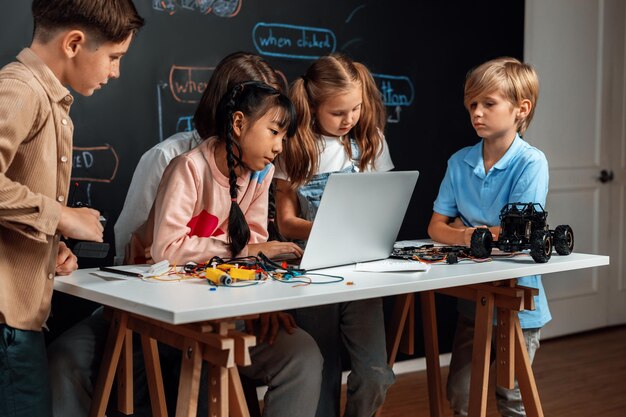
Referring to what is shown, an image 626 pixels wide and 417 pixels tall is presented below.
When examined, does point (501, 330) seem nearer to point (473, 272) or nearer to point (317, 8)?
point (473, 272)

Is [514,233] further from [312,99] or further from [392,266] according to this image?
[312,99]

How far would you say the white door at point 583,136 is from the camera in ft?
14.3

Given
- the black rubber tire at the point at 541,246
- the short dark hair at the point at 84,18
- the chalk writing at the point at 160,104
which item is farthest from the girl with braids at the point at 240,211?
the chalk writing at the point at 160,104

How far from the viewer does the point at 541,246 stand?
2170 mm

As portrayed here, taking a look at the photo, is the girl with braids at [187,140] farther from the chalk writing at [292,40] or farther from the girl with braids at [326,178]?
the chalk writing at [292,40]

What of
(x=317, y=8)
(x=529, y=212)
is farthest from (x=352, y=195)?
(x=317, y=8)

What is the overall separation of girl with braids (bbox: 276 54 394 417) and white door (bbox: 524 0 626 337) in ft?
6.42

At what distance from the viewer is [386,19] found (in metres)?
3.71

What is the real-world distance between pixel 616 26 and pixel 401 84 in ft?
5.24

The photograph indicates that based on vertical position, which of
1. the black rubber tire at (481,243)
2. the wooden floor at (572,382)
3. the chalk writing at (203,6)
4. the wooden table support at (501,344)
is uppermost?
the chalk writing at (203,6)

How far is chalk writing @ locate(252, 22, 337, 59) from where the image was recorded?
3316 mm

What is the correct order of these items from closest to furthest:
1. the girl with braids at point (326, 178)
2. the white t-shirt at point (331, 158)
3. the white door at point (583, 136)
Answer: the girl with braids at point (326, 178) < the white t-shirt at point (331, 158) < the white door at point (583, 136)

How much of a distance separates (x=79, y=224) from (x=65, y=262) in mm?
223

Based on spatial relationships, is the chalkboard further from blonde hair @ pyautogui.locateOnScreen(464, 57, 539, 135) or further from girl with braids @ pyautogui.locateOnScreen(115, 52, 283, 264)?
blonde hair @ pyautogui.locateOnScreen(464, 57, 539, 135)
